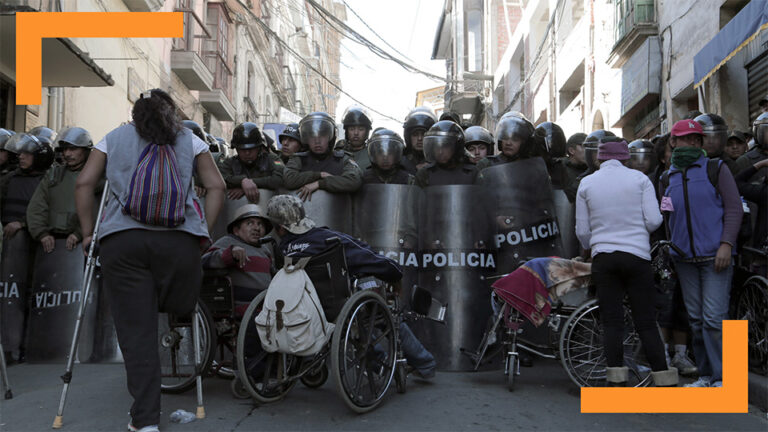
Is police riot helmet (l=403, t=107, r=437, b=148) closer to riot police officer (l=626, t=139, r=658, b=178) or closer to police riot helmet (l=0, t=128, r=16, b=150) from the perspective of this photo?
riot police officer (l=626, t=139, r=658, b=178)

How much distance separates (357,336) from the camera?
4285 mm

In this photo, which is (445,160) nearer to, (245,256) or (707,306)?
(245,256)

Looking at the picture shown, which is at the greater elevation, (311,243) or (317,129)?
(317,129)

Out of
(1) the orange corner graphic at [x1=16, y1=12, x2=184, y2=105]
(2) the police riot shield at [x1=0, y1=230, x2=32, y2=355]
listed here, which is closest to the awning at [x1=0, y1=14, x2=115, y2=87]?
(1) the orange corner graphic at [x1=16, y1=12, x2=184, y2=105]

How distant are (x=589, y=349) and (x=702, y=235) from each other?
41.6 inches

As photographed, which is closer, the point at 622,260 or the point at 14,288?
the point at 622,260

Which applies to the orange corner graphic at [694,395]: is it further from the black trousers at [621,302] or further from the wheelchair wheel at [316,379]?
the wheelchair wheel at [316,379]

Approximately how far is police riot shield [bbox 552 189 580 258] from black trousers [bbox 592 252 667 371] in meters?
2.20

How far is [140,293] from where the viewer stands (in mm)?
3605

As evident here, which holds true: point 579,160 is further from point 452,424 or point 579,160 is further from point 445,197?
point 452,424

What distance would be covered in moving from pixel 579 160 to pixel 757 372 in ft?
9.23

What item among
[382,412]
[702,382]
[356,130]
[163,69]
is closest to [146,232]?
[382,412]

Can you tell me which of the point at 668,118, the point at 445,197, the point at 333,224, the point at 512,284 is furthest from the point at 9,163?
the point at 668,118

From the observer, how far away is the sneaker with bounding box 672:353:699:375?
5.25 metres
